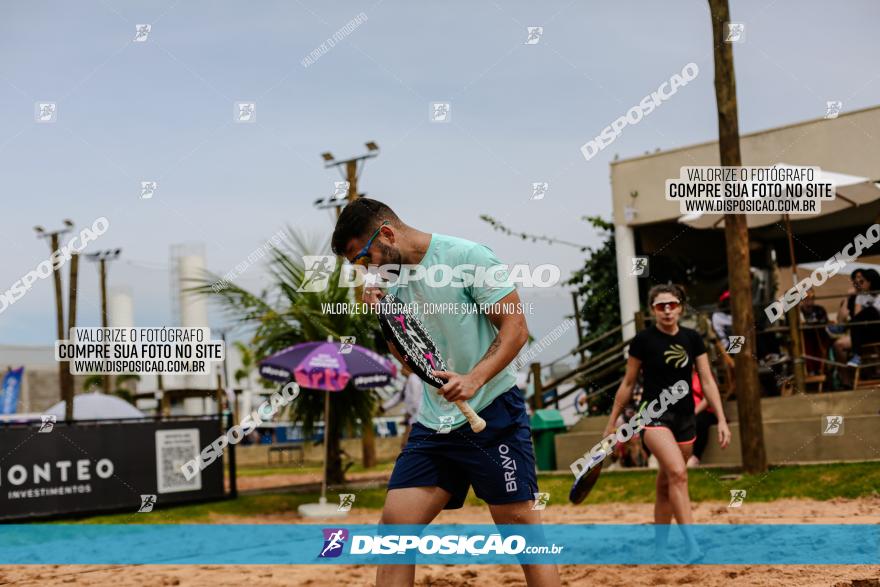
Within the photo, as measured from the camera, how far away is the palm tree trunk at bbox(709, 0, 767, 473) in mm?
11273

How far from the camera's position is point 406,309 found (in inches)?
152

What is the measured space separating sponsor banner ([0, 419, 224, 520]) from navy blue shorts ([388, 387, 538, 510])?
816 cm

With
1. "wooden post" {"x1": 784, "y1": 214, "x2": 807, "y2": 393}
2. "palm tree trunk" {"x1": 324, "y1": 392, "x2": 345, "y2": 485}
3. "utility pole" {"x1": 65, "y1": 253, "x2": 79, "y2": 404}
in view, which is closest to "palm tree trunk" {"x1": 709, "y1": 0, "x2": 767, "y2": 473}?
"wooden post" {"x1": 784, "y1": 214, "x2": 807, "y2": 393}

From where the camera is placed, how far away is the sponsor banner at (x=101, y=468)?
10711mm

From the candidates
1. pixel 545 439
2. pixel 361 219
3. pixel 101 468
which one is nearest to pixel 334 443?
pixel 545 439

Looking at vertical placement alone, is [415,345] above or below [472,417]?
above

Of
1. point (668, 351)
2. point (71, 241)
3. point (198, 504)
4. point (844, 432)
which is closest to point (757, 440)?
point (844, 432)

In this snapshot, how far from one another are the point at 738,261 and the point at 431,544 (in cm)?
560

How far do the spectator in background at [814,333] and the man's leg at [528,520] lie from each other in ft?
32.5

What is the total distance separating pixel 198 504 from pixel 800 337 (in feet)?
27.2

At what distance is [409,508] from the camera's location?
12.8ft

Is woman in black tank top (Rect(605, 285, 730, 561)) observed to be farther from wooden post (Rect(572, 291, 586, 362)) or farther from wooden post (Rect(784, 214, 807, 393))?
wooden post (Rect(572, 291, 586, 362))

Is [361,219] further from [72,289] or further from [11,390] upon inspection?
[11,390]

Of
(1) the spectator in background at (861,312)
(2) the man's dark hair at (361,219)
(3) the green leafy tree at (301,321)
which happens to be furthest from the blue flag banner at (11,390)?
(2) the man's dark hair at (361,219)
